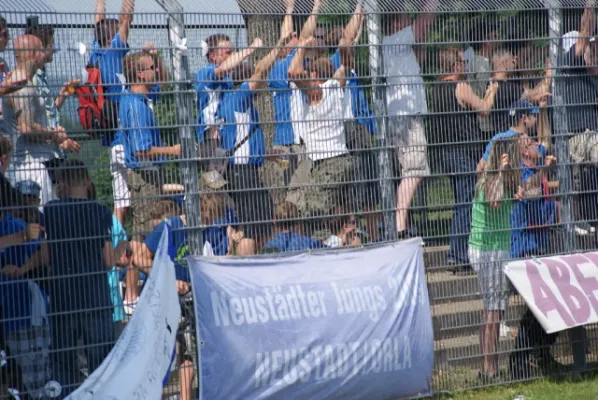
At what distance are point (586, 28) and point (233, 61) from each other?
348 cm

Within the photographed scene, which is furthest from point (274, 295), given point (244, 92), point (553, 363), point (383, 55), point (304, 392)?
point (553, 363)

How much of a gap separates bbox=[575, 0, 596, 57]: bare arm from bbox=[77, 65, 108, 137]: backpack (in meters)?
4.40

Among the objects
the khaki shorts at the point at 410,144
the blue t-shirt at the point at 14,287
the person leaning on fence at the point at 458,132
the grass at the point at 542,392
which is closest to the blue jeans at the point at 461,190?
the person leaning on fence at the point at 458,132

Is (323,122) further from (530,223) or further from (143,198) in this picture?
(530,223)

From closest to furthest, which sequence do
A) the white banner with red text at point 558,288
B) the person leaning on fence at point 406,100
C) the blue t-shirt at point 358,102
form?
the blue t-shirt at point 358,102, the person leaning on fence at point 406,100, the white banner with red text at point 558,288

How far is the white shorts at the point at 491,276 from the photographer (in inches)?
333

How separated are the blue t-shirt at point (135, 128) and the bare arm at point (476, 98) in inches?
106

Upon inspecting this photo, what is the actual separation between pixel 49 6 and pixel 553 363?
5.21 meters

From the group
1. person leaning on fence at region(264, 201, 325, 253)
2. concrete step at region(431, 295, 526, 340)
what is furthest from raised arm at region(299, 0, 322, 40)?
concrete step at region(431, 295, 526, 340)

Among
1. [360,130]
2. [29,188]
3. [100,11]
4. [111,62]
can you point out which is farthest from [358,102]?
[29,188]

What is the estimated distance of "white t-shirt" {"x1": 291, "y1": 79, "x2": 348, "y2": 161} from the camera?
7.80 meters

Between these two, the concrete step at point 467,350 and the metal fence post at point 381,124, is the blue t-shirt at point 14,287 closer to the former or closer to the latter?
the metal fence post at point 381,124

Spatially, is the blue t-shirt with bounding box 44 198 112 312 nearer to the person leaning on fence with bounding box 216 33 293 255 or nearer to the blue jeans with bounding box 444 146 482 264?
the person leaning on fence with bounding box 216 33 293 255

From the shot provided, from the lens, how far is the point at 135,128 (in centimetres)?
Result: 715
